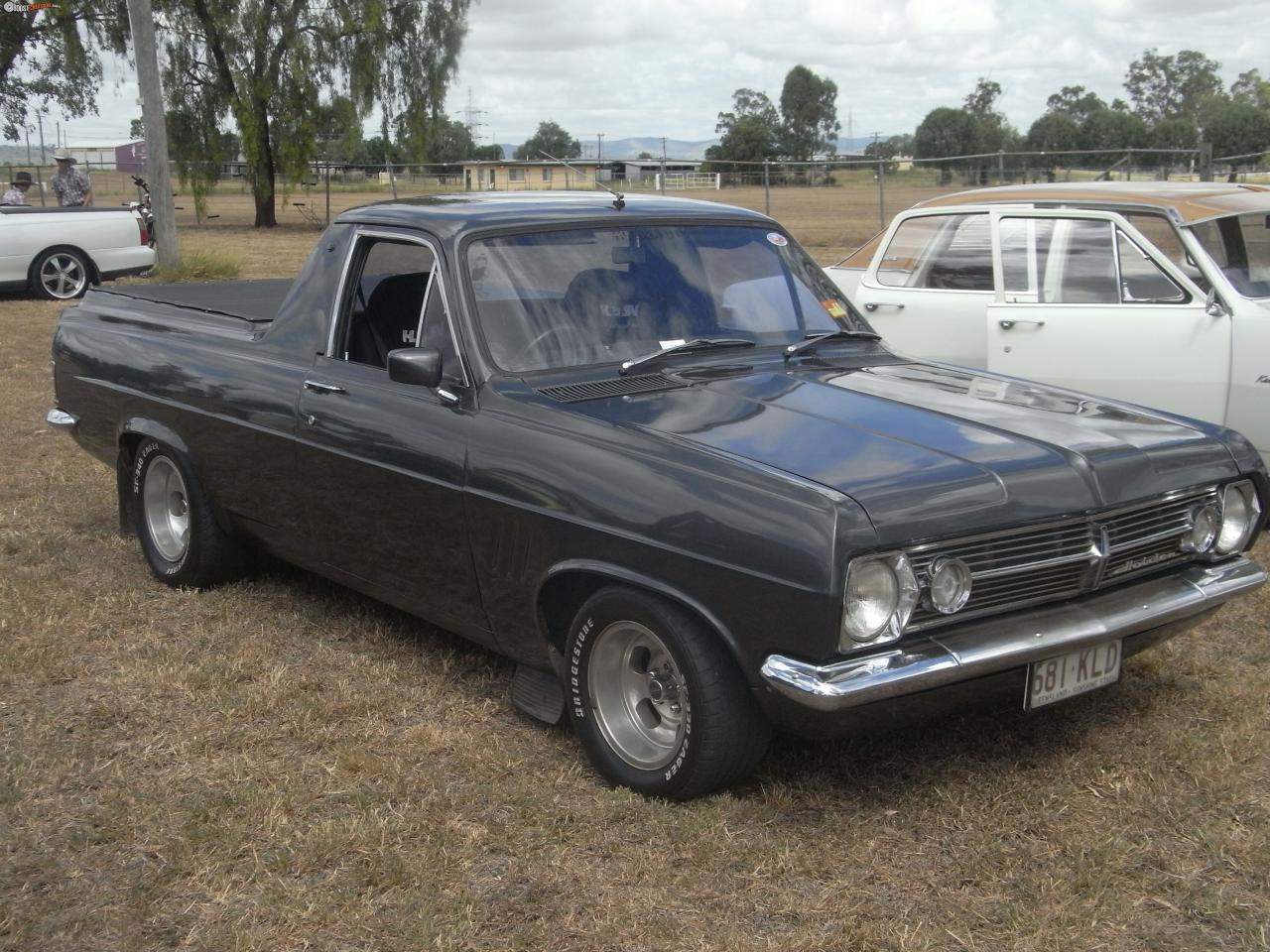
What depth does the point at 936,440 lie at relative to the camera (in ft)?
12.7

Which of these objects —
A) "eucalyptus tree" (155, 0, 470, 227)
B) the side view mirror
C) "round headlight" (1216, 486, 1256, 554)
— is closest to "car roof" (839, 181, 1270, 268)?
"round headlight" (1216, 486, 1256, 554)

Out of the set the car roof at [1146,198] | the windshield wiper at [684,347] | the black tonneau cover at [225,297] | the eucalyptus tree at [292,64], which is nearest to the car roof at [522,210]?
the windshield wiper at [684,347]

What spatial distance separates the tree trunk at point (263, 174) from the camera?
34.0 m

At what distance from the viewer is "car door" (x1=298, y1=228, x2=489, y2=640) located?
4.44 metres

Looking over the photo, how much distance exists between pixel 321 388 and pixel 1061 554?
2617 mm

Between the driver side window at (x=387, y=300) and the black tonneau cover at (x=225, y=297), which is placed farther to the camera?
the black tonneau cover at (x=225, y=297)

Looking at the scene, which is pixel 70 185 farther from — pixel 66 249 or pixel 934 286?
pixel 934 286

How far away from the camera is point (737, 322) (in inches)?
189

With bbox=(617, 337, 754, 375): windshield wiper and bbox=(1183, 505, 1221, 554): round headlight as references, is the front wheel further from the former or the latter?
bbox=(1183, 505, 1221, 554): round headlight

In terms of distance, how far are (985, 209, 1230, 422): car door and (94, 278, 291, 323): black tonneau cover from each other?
145 inches

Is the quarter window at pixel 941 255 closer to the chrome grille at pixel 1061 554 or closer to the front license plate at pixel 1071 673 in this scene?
the chrome grille at pixel 1061 554

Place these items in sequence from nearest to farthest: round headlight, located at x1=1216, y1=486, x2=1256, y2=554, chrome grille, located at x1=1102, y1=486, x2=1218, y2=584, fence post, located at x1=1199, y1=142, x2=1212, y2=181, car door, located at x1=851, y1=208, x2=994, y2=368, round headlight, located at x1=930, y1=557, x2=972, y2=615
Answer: round headlight, located at x1=930, y1=557, x2=972, y2=615, chrome grille, located at x1=1102, y1=486, x2=1218, y2=584, round headlight, located at x1=1216, y1=486, x2=1256, y2=554, car door, located at x1=851, y1=208, x2=994, y2=368, fence post, located at x1=1199, y1=142, x2=1212, y2=181

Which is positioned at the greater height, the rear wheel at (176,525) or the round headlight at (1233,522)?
the round headlight at (1233,522)

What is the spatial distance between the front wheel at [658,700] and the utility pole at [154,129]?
622 inches
